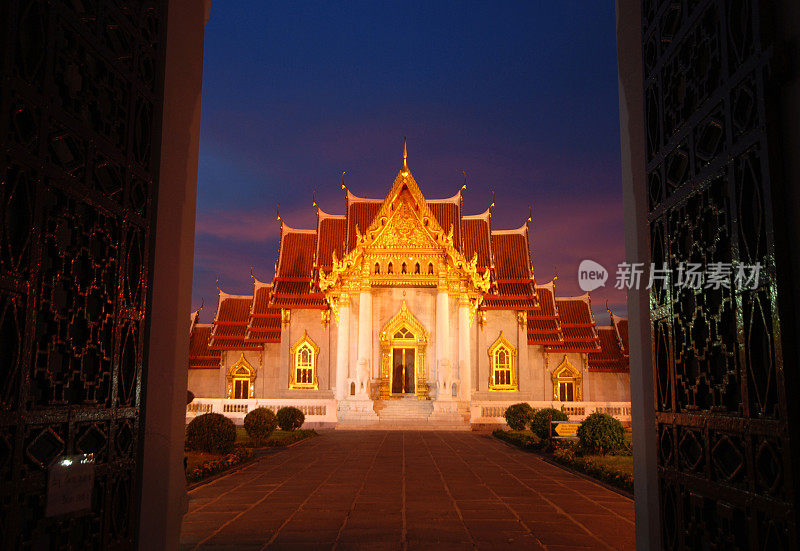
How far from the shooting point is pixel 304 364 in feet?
105

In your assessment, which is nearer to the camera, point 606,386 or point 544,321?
point 544,321

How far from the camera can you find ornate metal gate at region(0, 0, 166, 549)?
10.1 ft

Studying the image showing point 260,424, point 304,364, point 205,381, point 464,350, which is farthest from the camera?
point 205,381

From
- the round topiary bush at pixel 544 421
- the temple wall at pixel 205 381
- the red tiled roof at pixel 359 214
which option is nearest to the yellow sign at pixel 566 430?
the round topiary bush at pixel 544 421

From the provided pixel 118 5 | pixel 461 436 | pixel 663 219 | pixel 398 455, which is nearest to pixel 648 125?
pixel 663 219

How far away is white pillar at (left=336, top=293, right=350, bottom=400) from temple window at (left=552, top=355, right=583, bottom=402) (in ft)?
42.2

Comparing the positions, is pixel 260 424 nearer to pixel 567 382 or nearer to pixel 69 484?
pixel 69 484

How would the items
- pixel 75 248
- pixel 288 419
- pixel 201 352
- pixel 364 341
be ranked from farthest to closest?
pixel 201 352 < pixel 364 341 < pixel 288 419 < pixel 75 248

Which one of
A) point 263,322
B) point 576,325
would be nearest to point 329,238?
point 263,322

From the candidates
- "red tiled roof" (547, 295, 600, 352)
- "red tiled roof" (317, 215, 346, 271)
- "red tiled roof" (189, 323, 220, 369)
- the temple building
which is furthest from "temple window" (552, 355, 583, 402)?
"red tiled roof" (189, 323, 220, 369)

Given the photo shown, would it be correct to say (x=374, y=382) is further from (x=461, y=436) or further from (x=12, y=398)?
(x=12, y=398)

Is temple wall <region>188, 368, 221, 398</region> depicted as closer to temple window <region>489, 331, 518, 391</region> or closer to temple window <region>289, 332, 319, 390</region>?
temple window <region>289, 332, 319, 390</region>

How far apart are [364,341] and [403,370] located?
2549mm

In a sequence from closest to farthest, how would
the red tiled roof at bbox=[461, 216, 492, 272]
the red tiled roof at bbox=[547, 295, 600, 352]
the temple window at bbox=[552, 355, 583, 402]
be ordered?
1. the red tiled roof at bbox=[461, 216, 492, 272]
2. the temple window at bbox=[552, 355, 583, 402]
3. the red tiled roof at bbox=[547, 295, 600, 352]
